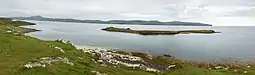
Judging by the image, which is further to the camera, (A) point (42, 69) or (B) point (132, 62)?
(B) point (132, 62)

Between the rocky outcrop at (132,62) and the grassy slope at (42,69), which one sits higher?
the grassy slope at (42,69)

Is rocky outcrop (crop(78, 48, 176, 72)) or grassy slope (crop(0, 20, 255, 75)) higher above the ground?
grassy slope (crop(0, 20, 255, 75))

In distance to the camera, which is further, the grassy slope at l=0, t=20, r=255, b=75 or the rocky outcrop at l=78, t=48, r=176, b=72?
the rocky outcrop at l=78, t=48, r=176, b=72

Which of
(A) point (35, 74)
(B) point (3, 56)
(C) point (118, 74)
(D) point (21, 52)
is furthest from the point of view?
(D) point (21, 52)

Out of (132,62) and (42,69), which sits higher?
(42,69)

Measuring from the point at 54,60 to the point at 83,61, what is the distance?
4018mm

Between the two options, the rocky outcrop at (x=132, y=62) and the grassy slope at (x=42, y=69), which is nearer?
the grassy slope at (x=42, y=69)

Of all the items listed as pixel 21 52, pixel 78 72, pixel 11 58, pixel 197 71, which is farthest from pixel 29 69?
pixel 197 71

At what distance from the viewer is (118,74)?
1328 inches

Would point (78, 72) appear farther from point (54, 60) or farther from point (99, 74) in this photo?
point (54, 60)

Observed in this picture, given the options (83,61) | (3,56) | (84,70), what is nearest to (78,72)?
(84,70)

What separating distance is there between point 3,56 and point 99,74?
11436mm

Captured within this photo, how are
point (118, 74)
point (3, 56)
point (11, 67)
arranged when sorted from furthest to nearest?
1. point (3, 56)
2. point (118, 74)
3. point (11, 67)

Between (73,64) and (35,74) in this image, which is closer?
(35,74)
